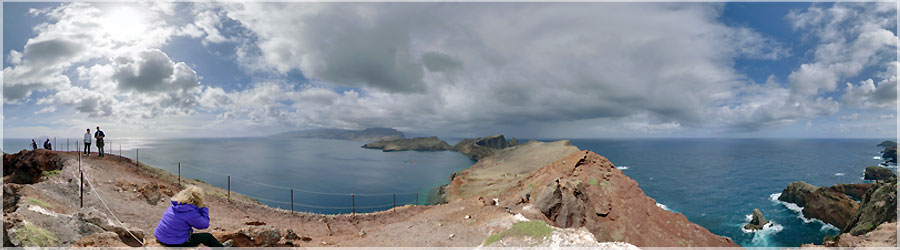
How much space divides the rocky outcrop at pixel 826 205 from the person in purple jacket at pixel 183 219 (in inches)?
2087

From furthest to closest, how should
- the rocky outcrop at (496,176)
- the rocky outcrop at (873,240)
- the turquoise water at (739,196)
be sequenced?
the rocky outcrop at (496,176), the turquoise water at (739,196), the rocky outcrop at (873,240)

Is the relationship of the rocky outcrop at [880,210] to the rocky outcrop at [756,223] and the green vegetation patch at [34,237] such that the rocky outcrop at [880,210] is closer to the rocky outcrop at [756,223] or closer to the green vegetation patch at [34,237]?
the rocky outcrop at [756,223]

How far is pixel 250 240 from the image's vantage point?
9438 millimetres

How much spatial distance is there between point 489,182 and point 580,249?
144 feet

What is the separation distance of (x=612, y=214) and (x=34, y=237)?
55.2 ft

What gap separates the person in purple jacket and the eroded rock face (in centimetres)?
1154

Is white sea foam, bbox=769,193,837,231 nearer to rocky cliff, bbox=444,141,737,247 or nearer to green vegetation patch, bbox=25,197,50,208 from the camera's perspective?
rocky cliff, bbox=444,141,737,247

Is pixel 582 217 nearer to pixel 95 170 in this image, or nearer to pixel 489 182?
pixel 95 170

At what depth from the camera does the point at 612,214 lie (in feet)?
43.4

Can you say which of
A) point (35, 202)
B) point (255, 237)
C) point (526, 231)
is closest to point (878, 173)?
point (526, 231)

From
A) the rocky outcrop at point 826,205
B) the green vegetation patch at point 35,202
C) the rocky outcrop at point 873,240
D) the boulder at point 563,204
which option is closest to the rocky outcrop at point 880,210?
the rocky outcrop at point 873,240

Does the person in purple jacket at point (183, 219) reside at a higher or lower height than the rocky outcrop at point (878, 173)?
higher

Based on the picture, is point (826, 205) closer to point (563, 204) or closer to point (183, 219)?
point (563, 204)

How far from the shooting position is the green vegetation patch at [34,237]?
17.8 ft
